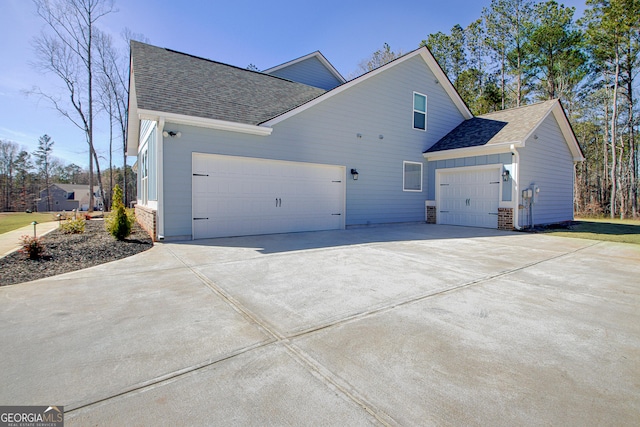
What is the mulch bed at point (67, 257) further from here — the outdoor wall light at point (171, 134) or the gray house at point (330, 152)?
the outdoor wall light at point (171, 134)

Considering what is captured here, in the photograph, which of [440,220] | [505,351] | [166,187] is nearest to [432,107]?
[440,220]

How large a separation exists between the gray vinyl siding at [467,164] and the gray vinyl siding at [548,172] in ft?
1.60

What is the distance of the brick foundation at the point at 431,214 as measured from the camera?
40.7ft

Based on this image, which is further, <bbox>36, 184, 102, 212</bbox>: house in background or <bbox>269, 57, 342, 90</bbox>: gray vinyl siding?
<bbox>36, 184, 102, 212</bbox>: house in background

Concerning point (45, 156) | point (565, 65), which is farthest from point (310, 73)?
point (45, 156)

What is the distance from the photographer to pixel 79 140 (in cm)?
2278

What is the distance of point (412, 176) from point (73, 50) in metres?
22.5

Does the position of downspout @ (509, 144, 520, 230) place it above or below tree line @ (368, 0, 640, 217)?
below

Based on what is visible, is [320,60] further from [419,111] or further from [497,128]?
[497,128]

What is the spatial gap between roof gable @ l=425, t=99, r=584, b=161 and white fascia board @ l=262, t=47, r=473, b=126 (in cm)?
111

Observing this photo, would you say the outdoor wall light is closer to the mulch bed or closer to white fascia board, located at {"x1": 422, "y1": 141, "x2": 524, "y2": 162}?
the mulch bed

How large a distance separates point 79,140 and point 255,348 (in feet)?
91.2

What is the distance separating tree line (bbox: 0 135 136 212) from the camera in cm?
3634

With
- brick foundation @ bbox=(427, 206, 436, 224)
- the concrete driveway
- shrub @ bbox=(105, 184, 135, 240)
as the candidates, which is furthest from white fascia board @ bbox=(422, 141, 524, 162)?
shrub @ bbox=(105, 184, 135, 240)
